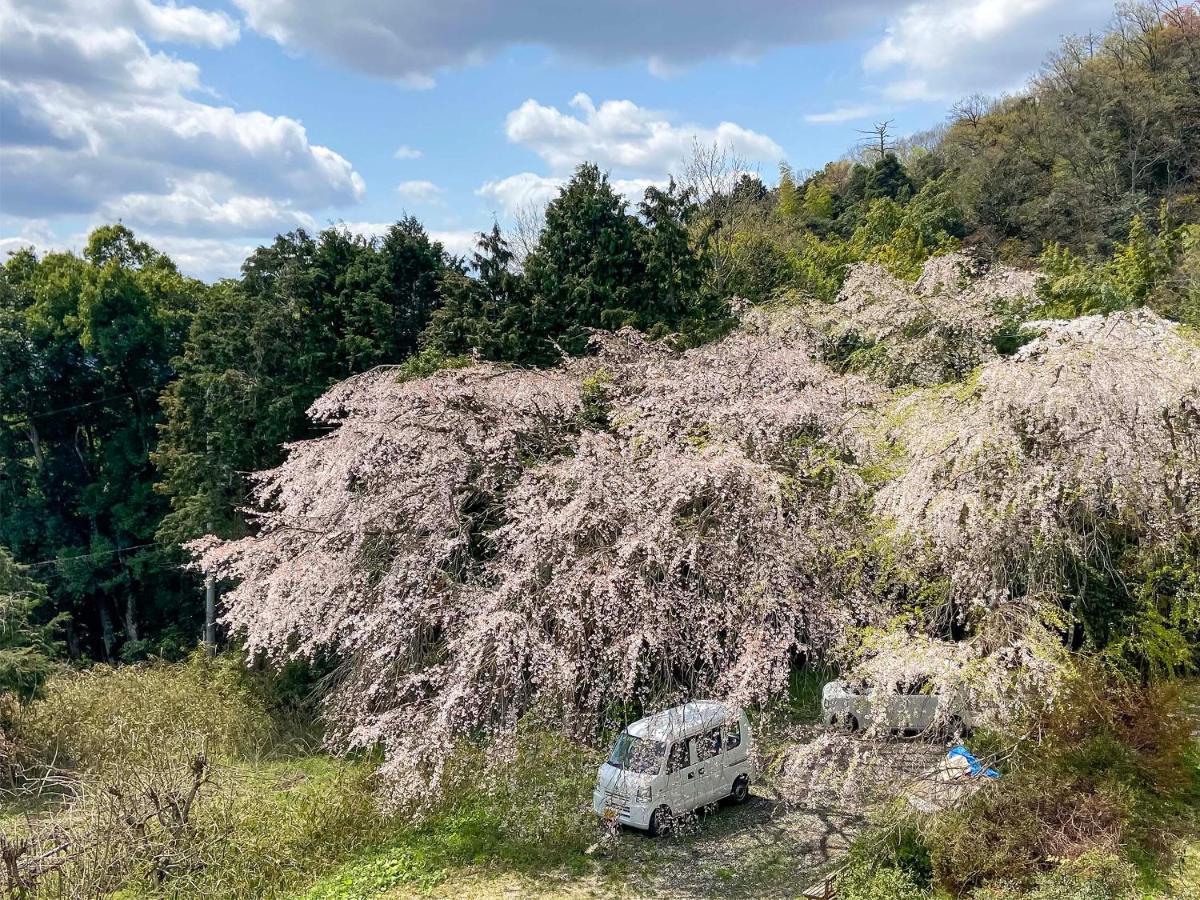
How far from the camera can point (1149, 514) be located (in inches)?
281

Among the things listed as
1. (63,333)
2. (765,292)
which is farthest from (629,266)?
(63,333)

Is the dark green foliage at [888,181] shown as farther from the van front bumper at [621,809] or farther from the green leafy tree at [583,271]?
the van front bumper at [621,809]

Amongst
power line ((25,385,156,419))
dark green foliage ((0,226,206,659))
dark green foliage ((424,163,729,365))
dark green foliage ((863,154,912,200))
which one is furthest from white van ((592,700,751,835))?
dark green foliage ((863,154,912,200))

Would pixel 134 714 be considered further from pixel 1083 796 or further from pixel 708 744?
pixel 1083 796

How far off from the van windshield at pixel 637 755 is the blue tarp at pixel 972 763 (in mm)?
2855

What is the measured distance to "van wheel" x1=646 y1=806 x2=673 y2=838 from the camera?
8273mm

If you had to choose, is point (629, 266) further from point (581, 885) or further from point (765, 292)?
point (581, 885)

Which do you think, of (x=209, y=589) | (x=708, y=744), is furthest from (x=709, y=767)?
(x=209, y=589)

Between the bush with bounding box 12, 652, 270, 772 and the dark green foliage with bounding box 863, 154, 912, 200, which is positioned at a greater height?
the dark green foliage with bounding box 863, 154, 912, 200

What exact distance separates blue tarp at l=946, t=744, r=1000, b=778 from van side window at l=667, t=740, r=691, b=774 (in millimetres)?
2684

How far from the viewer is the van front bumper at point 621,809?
8195mm

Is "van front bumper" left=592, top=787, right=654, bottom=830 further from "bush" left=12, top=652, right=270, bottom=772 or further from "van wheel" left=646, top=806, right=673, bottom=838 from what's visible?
"bush" left=12, top=652, right=270, bottom=772

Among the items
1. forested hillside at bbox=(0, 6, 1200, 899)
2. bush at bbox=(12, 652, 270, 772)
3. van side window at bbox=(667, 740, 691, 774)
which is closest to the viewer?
forested hillside at bbox=(0, 6, 1200, 899)

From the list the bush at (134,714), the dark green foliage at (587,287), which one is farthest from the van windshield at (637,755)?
the dark green foliage at (587,287)
